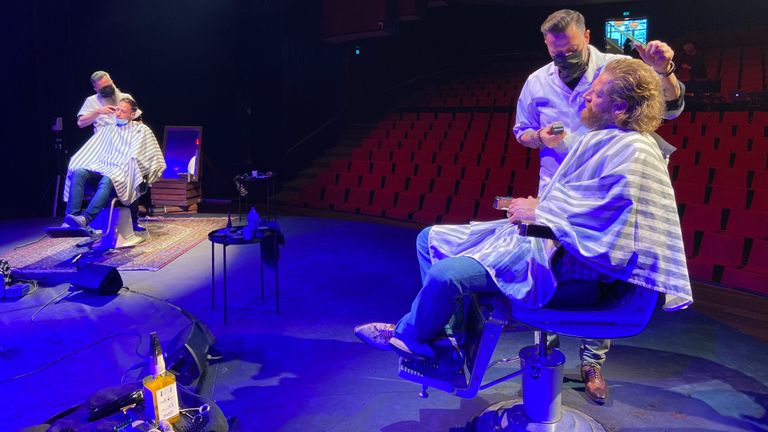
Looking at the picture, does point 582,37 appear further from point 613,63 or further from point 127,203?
point 127,203

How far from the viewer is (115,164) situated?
14.6 ft

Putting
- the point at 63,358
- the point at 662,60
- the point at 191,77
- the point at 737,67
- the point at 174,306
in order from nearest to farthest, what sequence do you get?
the point at 662,60, the point at 63,358, the point at 174,306, the point at 191,77, the point at 737,67

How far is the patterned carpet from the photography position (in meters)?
3.92

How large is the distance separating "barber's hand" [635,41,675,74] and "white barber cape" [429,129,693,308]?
52 centimetres

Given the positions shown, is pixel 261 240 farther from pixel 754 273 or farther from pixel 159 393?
pixel 754 273

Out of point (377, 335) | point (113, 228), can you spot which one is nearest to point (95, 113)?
point (113, 228)

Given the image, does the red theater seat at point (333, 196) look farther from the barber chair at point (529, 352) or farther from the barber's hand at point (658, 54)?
the barber's hand at point (658, 54)

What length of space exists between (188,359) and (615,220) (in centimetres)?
168

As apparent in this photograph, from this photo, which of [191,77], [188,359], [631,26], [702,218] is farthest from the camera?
[631,26]

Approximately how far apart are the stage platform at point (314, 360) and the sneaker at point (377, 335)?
11.2 inches

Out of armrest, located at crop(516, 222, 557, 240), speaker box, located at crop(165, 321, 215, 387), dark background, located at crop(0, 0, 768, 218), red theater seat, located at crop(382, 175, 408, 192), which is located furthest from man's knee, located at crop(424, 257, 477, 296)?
dark background, located at crop(0, 0, 768, 218)

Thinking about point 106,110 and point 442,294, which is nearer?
point 442,294

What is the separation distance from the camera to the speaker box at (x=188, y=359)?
7.22 ft

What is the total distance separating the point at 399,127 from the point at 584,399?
21.0 feet
